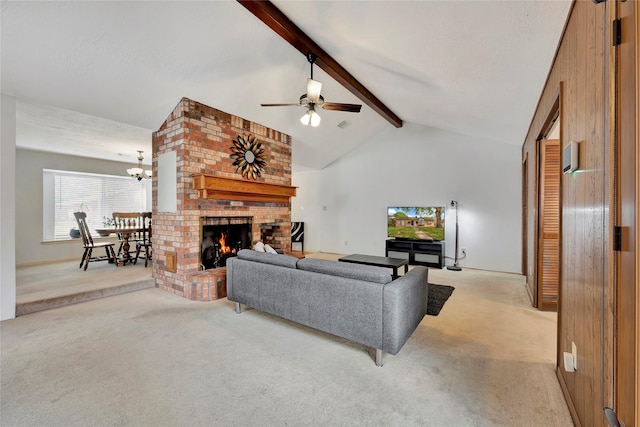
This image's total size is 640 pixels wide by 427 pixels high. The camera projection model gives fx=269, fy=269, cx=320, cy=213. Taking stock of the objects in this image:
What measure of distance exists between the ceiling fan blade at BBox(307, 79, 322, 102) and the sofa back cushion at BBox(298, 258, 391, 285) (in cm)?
176

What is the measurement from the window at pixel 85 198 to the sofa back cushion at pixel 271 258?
5337mm

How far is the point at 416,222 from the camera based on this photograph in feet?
19.3

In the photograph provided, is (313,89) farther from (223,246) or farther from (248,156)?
(223,246)

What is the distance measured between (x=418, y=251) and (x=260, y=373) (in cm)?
454

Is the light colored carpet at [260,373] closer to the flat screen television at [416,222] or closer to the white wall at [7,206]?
the white wall at [7,206]

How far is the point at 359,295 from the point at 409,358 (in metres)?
0.66

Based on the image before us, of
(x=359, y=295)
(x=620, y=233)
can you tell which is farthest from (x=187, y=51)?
(x=620, y=233)

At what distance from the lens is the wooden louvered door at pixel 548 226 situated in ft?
10.5

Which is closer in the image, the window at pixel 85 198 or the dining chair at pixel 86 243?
the dining chair at pixel 86 243

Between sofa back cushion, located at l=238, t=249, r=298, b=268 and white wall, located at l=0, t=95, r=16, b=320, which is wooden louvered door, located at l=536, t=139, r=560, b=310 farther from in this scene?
white wall, located at l=0, t=95, r=16, b=320

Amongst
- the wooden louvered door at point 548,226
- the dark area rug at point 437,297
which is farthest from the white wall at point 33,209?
the wooden louvered door at point 548,226

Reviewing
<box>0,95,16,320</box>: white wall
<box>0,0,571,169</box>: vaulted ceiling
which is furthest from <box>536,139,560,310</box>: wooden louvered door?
<box>0,95,16,320</box>: white wall

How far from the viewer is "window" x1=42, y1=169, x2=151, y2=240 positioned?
5605 mm

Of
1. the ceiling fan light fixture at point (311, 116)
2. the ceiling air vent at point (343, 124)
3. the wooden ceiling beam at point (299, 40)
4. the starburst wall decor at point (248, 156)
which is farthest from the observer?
the ceiling air vent at point (343, 124)
